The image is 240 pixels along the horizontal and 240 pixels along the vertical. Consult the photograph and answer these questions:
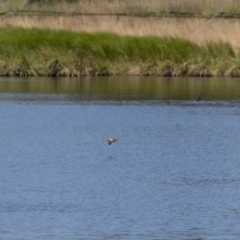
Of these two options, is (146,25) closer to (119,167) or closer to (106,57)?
(106,57)

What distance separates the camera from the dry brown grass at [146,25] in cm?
2982

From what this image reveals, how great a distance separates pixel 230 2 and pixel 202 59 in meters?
8.92

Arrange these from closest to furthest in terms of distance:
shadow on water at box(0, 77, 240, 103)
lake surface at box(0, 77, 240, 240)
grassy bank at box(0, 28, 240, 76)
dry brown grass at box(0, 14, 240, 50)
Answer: lake surface at box(0, 77, 240, 240)
shadow on water at box(0, 77, 240, 103)
grassy bank at box(0, 28, 240, 76)
dry brown grass at box(0, 14, 240, 50)

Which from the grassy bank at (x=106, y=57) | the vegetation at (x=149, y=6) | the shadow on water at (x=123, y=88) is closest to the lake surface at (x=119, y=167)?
the shadow on water at (x=123, y=88)

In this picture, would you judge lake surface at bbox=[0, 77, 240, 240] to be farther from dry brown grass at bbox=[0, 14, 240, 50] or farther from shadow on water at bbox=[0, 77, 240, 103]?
dry brown grass at bbox=[0, 14, 240, 50]

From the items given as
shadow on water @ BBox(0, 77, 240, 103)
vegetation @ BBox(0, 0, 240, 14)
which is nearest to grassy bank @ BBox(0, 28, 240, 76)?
shadow on water @ BBox(0, 77, 240, 103)

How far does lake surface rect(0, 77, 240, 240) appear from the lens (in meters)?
9.55

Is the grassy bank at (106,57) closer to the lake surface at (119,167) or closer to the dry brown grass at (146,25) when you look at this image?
the dry brown grass at (146,25)

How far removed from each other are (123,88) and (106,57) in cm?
439

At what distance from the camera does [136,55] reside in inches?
1099

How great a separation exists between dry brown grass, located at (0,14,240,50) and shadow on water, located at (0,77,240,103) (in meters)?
3.11

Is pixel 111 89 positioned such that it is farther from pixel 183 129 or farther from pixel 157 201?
pixel 157 201

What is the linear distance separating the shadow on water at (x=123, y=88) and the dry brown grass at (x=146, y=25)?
311 cm

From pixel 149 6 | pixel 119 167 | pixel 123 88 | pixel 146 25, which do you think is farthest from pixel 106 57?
pixel 119 167
